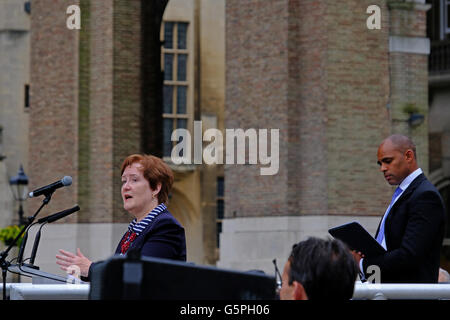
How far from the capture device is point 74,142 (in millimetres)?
20547

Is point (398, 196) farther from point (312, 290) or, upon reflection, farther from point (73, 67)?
point (73, 67)

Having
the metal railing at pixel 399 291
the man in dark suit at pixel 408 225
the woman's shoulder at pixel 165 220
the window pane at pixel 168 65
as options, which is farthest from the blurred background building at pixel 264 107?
the window pane at pixel 168 65

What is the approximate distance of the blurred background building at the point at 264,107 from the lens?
1736 centimetres

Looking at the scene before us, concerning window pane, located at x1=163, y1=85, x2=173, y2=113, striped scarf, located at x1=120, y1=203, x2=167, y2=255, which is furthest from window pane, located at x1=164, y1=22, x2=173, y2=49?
striped scarf, located at x1=120, y1=203, x2=167, y2=255

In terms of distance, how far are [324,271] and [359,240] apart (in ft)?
7.93

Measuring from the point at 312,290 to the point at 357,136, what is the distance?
14.6 meters

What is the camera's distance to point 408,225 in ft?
17.6

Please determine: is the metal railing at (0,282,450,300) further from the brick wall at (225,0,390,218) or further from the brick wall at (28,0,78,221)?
the brick wall at (28,0,78,221)

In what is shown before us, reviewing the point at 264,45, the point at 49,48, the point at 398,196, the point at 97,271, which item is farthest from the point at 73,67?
the point at 97,271

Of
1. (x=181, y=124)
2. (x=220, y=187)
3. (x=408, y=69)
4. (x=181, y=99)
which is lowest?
(x=220, y=187)

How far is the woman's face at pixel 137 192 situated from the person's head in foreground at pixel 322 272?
7.64 ft

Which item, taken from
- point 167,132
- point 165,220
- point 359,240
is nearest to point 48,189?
point 165,220

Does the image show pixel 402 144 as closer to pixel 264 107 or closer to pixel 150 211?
pixel 150 211

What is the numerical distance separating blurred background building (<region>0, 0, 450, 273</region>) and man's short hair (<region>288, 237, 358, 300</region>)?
552 inches
